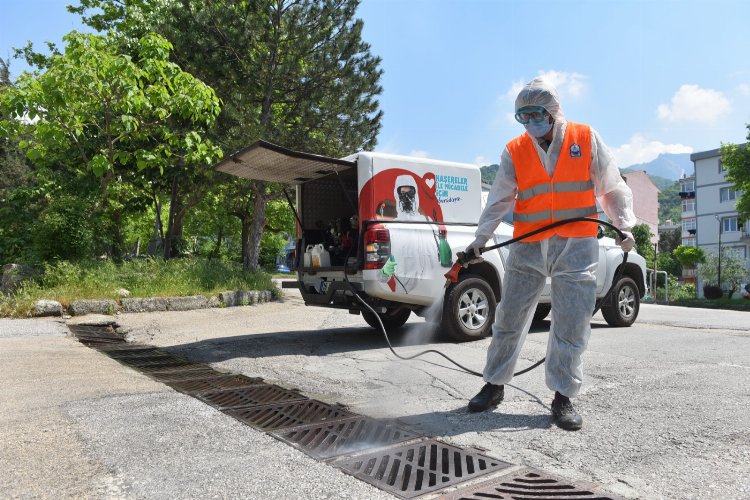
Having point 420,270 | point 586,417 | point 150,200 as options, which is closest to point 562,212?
point 586,417

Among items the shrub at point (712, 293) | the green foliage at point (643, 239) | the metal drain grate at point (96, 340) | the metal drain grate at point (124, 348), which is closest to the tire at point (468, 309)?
the metal drain grate at point (124, 348)

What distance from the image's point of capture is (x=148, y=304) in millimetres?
10438

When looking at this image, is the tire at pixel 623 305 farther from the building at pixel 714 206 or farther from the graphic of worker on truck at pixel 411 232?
the building at pixel 714 206

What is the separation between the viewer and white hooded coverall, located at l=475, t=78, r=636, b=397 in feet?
11.2

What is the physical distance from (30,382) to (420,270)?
12.6 ft

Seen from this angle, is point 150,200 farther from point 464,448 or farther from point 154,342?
point 464,448

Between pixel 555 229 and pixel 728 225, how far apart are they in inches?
2706

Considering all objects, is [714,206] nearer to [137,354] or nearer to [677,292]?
[677,292]

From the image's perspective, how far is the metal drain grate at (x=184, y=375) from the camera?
16.0 ft

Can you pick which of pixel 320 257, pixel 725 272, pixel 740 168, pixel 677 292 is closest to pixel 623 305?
pixel 320 257

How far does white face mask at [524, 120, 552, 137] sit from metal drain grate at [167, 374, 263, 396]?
297 centimetres

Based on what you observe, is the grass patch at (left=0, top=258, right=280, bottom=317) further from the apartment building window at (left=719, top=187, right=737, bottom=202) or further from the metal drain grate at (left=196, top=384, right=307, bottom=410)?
the apartment building window at (left=719, top=187, right=737, bottom=202)

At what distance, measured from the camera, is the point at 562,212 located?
11.4ft

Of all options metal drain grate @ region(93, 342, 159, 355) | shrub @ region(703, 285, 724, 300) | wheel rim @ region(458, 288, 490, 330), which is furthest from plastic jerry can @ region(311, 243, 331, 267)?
shrub @ region(703, 285, 724, 300)
